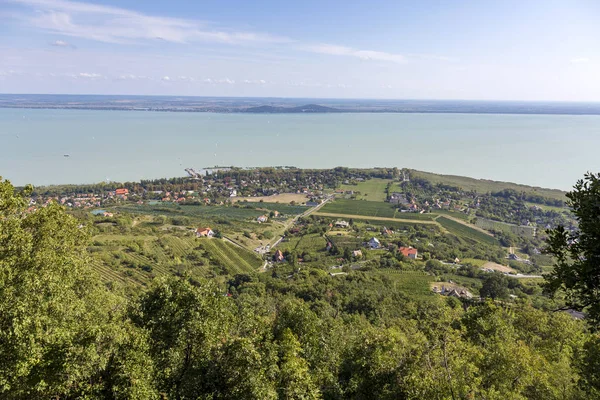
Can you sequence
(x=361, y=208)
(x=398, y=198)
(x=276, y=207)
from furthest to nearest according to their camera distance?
(x=398, y=198), (x=276, y=207), (x=361, y=208)

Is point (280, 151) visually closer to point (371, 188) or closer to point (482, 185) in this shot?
point (371, 188)

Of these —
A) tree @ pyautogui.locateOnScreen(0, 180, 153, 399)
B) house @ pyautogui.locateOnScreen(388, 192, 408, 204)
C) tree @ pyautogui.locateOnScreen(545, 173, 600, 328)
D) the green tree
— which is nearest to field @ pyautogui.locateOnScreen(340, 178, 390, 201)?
house @ pyautogui.locateOnScreen(388, 192, 408, 204)

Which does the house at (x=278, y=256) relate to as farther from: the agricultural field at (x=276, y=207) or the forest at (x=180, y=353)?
the forest at (x=180, y=353)

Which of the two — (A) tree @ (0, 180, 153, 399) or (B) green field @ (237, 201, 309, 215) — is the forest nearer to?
(A) tree @ (0, 180, 153, 399)

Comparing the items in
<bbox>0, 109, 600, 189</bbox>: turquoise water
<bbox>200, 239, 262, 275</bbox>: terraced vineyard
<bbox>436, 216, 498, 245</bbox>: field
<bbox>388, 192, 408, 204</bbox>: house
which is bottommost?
<bbox>200, 239, 262, 275</bbox>: terraced vineyard

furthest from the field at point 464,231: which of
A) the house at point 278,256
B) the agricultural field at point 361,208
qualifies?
the house at point 278,256

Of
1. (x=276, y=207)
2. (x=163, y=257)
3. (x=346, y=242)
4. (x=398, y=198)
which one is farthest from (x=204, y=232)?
(x=398, y=198)

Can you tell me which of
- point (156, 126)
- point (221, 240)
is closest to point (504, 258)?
point (221, 240)
